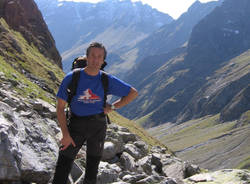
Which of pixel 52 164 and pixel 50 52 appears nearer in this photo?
pixel 52 164

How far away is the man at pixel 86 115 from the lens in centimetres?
733

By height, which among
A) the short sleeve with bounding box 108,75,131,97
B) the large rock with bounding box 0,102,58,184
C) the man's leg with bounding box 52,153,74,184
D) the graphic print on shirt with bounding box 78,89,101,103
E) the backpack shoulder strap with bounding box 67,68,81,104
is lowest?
the man's leg with bounding box 52,153,74,184

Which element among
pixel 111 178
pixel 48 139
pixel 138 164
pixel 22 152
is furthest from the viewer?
pixel 138 164

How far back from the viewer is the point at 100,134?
315 inches

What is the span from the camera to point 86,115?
759 cm

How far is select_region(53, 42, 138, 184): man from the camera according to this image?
7.33 metres

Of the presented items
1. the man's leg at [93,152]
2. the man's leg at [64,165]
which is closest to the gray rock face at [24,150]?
the man's leg at [64,165]

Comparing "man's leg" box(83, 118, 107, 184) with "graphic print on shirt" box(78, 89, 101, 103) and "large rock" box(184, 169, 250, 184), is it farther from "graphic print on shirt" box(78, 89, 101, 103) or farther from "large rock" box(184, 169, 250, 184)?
"large rock" box(184, 169, 250, 184)

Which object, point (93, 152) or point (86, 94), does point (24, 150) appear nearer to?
point (93, 152)

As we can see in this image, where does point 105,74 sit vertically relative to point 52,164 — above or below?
above

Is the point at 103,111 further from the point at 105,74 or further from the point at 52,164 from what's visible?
the point at 52,164

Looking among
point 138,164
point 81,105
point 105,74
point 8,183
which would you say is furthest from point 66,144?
point 138,164

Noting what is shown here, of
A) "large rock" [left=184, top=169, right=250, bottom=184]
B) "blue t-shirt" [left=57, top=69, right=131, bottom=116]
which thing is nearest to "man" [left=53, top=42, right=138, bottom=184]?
"blue t-shirt" [left=57, top=69, right=131, bottom=116]

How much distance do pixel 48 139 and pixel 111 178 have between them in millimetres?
3240
